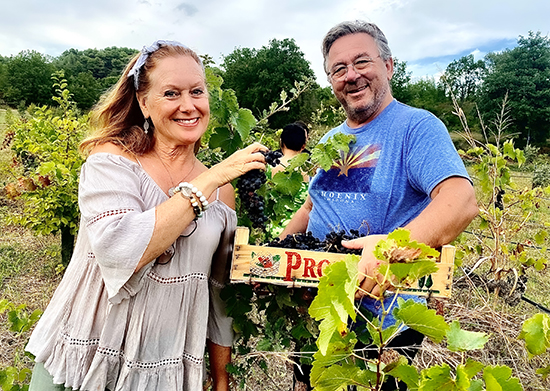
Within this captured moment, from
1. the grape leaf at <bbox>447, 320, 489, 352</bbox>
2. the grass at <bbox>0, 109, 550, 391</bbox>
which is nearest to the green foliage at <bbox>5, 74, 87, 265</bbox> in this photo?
the grass at <bbox>0, 109, 550, 391</bbox>

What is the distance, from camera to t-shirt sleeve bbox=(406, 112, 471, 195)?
146cm

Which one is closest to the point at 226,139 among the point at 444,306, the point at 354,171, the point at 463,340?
the point at 354,171

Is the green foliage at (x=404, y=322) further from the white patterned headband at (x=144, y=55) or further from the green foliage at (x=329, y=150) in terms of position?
the white patterned headband at (x=144, y=55)

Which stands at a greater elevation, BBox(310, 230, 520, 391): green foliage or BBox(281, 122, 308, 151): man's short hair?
BBox(281, 122, 308, 151): man's short hair

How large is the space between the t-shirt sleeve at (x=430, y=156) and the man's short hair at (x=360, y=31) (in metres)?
0.44

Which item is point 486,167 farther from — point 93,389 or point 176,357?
point 93,389

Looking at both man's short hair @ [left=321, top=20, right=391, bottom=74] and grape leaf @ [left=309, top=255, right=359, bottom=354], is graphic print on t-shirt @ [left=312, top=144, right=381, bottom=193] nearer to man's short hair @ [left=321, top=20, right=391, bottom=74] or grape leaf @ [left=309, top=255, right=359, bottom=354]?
man's short hair @ [left=321, top=20, right=391, bottom=74]

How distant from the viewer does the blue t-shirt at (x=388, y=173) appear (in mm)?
1536

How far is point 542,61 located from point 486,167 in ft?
152

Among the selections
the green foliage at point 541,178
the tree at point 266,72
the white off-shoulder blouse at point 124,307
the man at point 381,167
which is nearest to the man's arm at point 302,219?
the man at point 381,167

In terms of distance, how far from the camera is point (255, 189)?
1.60 meters

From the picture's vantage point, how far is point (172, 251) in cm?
154

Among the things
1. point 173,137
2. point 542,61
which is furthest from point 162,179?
point 542,61

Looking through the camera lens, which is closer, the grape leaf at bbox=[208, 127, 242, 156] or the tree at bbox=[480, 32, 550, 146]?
the grape leaf at bbox=[208, 127, 242, 156]
